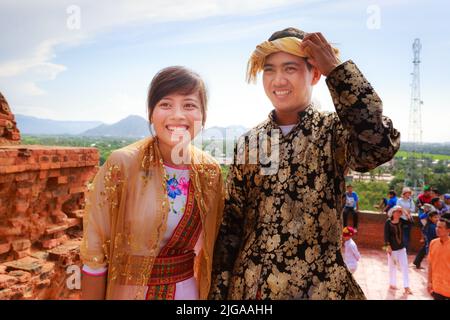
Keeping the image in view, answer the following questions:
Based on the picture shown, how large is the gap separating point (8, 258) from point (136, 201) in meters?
2.28

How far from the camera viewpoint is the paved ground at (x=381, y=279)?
5676mm

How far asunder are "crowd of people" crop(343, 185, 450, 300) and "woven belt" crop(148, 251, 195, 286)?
0.92 meters

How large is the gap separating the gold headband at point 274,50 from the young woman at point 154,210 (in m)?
0.27

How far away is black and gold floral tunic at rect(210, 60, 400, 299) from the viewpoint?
4.57 feet

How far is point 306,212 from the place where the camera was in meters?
1.54

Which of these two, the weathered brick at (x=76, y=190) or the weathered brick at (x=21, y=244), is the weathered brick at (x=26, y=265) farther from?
the weathered brick at (x=76, y=190)

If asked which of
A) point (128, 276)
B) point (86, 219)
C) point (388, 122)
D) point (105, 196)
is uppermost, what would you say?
point (388, 122)

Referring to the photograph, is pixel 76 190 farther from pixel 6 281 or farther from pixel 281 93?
pixel 281 93

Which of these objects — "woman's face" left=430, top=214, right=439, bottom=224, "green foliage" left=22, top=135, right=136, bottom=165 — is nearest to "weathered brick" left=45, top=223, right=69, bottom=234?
"green foliage" left=22, top=135, right=136, bottom=165

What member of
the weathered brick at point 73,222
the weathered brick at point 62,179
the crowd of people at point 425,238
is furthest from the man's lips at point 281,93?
the weathered brick at point 73,222

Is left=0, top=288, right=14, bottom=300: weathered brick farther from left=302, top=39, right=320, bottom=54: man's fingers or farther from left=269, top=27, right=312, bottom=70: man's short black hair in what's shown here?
left=302, top=39, right=320, bottom=54: man's fingers

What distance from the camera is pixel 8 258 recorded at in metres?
3.21
